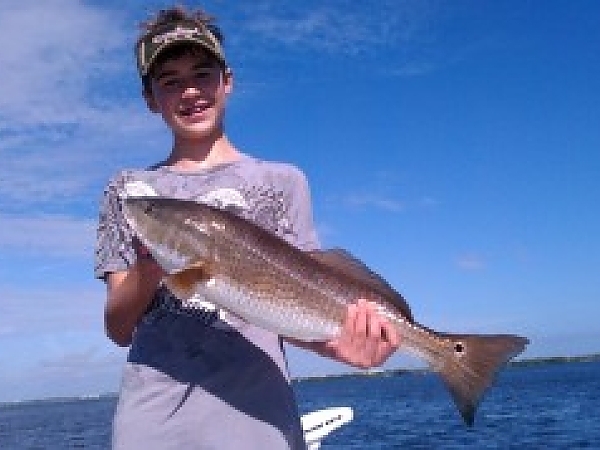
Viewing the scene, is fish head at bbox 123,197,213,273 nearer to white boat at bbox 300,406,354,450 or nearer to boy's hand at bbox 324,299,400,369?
boy's hand at bbox 324,299,400,369

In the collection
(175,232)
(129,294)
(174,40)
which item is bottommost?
(129,294)

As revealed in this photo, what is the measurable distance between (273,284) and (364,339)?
542 mm

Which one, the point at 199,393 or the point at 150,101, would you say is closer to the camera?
the point at 199,393

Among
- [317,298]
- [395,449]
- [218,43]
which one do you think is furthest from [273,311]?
[395,449]

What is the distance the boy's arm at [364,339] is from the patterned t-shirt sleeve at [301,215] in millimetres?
584

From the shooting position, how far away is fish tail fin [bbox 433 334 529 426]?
16.1 feet

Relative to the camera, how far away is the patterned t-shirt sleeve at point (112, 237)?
5055mm

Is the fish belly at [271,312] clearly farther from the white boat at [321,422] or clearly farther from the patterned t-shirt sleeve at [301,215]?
the white boat at [321,422]

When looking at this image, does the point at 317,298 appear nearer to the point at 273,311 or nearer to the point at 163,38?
the point at 273,311

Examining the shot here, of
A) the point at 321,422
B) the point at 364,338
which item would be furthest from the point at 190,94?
the point at 321,422

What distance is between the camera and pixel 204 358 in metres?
4.84

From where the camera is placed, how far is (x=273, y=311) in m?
4.89

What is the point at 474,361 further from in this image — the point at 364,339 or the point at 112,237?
the point at 112,237

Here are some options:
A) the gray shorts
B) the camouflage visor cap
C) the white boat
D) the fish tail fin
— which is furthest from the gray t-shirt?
the white boat
